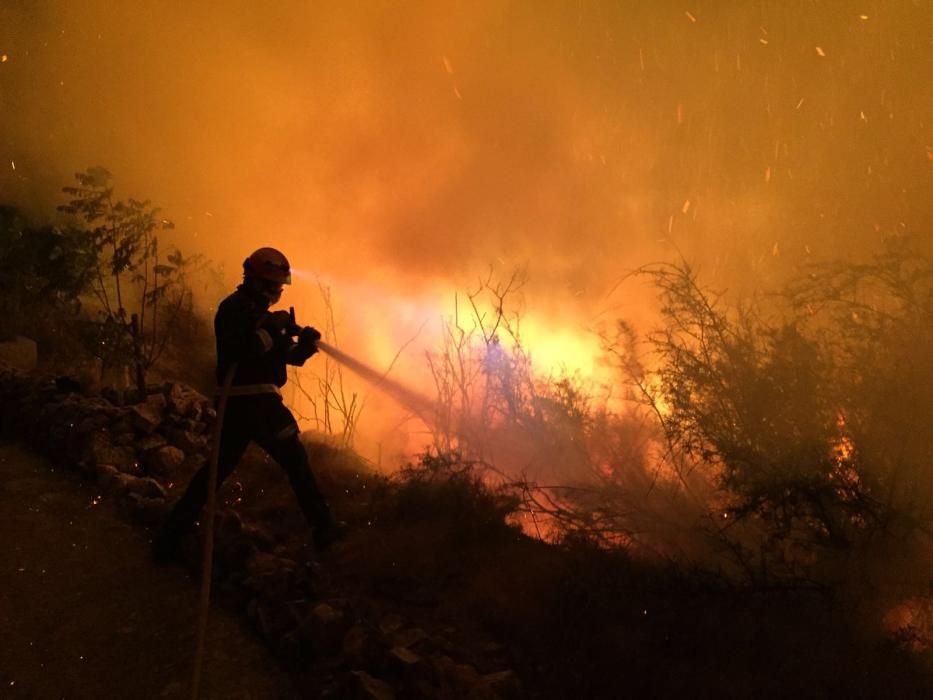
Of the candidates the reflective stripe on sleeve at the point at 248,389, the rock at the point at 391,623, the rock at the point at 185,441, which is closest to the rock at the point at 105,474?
the rock at the point at 185,441

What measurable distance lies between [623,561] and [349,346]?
7.15 m

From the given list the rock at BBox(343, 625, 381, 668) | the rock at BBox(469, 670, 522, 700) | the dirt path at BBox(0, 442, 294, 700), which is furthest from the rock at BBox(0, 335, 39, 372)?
the rock at BBox(469, 670, 522, 700)

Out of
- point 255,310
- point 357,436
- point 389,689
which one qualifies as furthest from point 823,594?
point 357,436

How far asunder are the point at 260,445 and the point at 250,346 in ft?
1.59

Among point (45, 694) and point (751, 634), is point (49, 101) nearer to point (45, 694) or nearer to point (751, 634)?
point (45, 694)

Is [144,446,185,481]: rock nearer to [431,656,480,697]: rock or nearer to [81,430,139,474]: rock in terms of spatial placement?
[81,430,139,474]: rock

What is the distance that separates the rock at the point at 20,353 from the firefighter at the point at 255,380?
3.47 m

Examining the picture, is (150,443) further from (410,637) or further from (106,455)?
(410,637)

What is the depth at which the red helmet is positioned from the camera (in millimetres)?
2711

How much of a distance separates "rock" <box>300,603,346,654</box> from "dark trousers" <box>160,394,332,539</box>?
753 mm

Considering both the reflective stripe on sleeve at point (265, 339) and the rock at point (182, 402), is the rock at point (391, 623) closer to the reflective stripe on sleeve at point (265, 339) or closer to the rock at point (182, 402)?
the reflective stripe on sleeve at point (265, 339)

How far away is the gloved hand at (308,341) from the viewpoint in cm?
272

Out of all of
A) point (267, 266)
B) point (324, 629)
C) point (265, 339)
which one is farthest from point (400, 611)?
point (267, 266)

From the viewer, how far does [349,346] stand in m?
9.41
